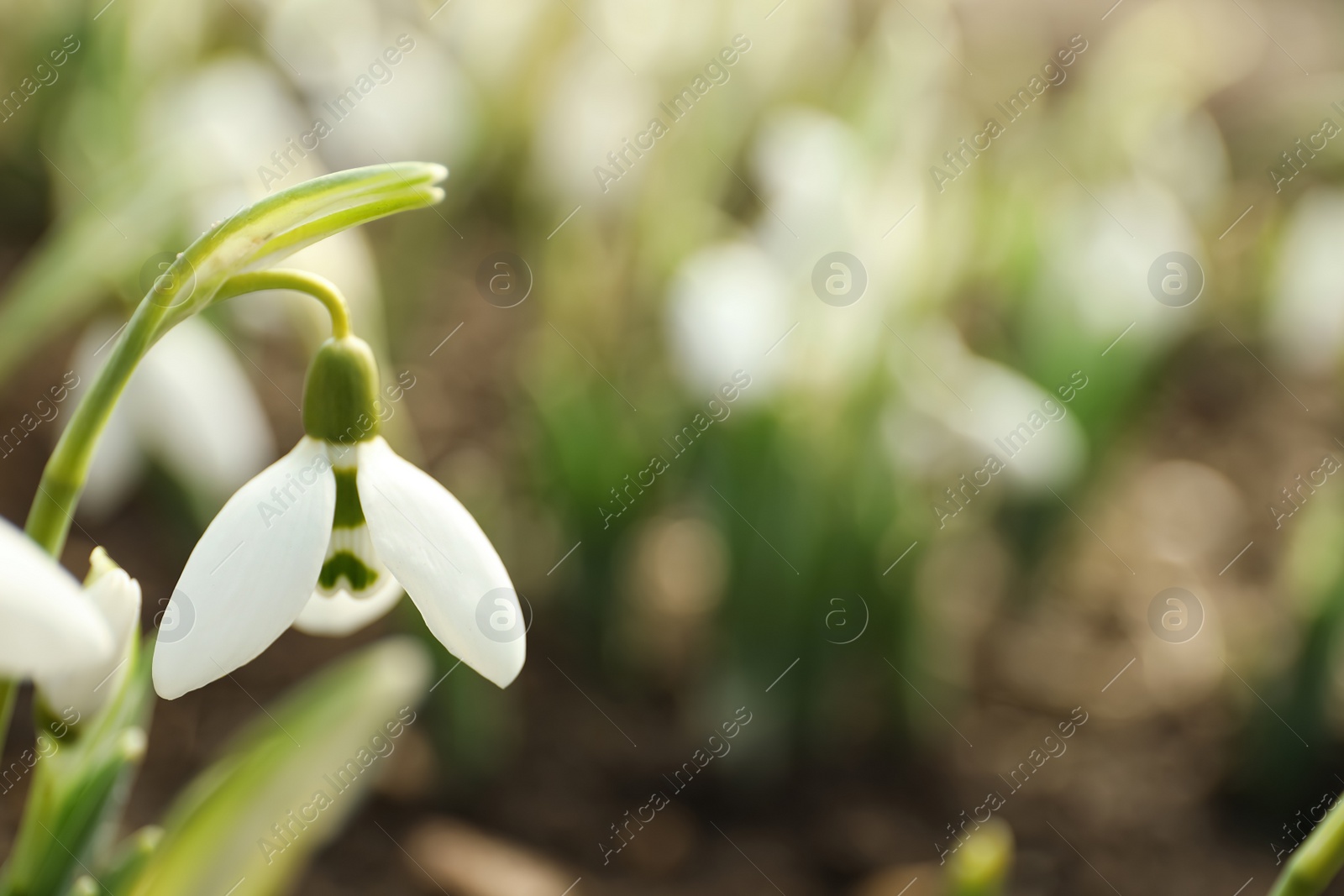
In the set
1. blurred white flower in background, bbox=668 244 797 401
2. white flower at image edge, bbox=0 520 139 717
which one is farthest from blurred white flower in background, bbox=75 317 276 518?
white flower at image edge, bbox=0 520 139 717

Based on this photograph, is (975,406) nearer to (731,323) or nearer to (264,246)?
(731,323)

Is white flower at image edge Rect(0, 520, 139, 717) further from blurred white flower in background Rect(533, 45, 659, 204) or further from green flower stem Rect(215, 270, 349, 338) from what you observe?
blurred white flower in background Rect(533, 45, 659, 204)

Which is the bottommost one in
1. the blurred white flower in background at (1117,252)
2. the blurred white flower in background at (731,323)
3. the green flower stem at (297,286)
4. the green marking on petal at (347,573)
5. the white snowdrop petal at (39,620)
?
the blurred white flower in background at (731,323)

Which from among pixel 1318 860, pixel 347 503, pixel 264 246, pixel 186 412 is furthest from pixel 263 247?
pixel 186 412

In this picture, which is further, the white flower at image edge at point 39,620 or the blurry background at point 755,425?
the blurry background at point 755,425

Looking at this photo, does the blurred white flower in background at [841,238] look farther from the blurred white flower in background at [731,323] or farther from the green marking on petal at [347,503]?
the green marking on petal at [347,503]

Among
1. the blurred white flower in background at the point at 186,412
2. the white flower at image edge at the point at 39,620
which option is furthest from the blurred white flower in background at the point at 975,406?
the white flower at image edge at the point at 39,620
